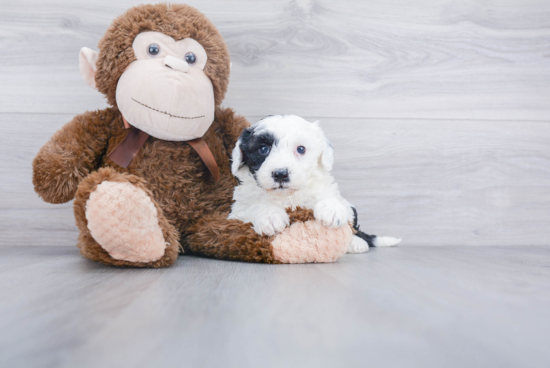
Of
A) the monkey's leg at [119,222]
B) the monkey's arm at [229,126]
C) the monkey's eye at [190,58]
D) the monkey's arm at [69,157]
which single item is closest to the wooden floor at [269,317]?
the monkey's leg at [119,222]

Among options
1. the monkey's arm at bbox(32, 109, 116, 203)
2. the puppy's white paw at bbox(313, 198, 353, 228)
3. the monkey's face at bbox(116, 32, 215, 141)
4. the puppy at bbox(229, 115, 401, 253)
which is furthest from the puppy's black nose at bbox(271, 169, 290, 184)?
the monkey's arm at bbox(32, 109, 116, 203)

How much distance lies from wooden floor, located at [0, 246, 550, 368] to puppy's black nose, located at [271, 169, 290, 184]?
203 millimetres

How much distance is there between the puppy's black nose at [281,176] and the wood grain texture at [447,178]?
0.54 metres

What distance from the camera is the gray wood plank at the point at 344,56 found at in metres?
1.33

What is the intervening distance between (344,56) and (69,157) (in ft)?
3.24

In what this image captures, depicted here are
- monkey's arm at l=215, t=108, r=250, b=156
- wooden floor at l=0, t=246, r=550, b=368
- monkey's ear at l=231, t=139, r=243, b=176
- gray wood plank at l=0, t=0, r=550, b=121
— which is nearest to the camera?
wooden floor at l=0, t=246, r=550, b=368

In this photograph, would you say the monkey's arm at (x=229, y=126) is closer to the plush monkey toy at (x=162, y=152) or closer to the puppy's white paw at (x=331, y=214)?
the plush monkey toy at (x=162, y=152)

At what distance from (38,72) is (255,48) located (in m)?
0.77

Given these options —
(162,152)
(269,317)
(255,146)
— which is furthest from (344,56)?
(269,317)

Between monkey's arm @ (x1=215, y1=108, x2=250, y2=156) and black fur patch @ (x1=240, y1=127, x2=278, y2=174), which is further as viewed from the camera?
monkey's arm @ (x1=215, y1=108, x2=250, y2=156)

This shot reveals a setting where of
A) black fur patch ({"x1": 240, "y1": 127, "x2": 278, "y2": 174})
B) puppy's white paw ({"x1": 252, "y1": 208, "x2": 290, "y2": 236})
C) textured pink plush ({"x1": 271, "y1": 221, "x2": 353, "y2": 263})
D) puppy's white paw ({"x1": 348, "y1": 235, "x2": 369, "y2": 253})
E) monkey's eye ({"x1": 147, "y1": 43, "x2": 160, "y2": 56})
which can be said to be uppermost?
monkey's eye ({"x1": 147, "y1": 43, "x2": 160, "y2": 56})

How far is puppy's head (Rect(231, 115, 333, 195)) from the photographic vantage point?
0.91 metres

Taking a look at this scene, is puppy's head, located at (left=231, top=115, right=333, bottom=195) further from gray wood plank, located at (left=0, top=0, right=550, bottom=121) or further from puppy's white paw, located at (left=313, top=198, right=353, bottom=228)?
gray wood plank, located at (left=0, top=0, right=550, bottom=121)

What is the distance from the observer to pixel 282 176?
0.90 m
